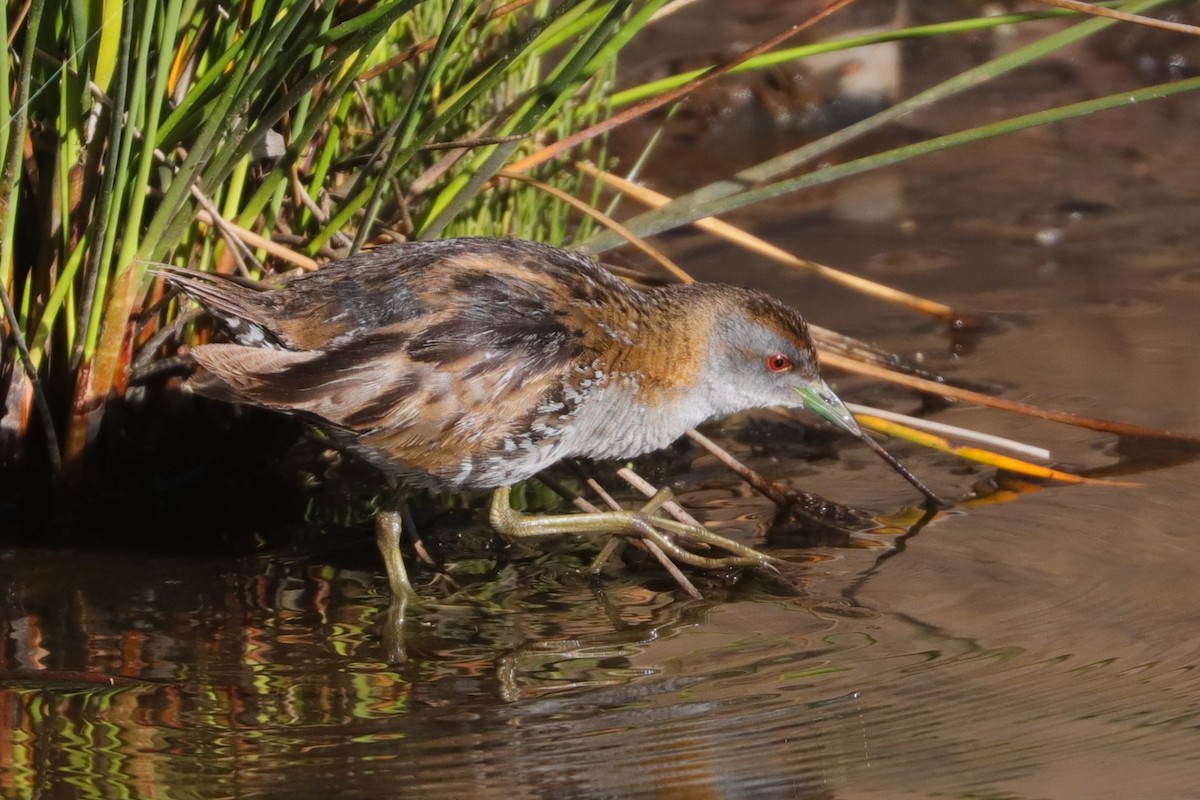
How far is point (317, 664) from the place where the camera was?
348cm

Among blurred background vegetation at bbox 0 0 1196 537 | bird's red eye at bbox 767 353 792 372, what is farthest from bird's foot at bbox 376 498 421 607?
bird's red eye at bbox 767 353 792 372

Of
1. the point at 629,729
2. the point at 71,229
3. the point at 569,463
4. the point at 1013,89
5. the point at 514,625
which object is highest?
the point at 1013,89

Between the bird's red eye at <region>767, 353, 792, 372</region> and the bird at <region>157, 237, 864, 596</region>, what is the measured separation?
0.06 m

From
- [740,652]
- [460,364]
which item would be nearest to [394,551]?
Answer: [460,364]

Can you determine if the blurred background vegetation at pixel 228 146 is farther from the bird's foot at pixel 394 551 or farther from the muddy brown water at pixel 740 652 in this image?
the bird's foot at pixel 394 551

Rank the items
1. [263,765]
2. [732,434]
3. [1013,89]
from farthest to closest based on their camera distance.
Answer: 1. [1013,89]
2. [732,434]
3. [263,765]

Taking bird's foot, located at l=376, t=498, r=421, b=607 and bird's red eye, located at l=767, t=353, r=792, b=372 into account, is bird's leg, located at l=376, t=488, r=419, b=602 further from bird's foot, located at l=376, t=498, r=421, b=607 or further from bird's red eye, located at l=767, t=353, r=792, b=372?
bird's red eye, located at l=767, t=353, r=792, b=372

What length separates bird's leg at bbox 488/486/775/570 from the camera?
3926 mm

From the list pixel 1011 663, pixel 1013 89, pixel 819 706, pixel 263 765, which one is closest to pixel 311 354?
pixel 263 765

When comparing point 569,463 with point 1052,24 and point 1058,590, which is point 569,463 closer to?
point 1058,590

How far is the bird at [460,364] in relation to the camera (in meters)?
3.65

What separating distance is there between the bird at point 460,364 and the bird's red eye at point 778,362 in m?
0.06

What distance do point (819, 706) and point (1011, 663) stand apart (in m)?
0.46

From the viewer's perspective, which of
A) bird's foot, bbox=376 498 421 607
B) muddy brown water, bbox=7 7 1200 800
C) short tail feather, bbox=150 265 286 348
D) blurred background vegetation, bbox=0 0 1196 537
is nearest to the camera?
muddy brown water, bbox=7 7 1200 800
